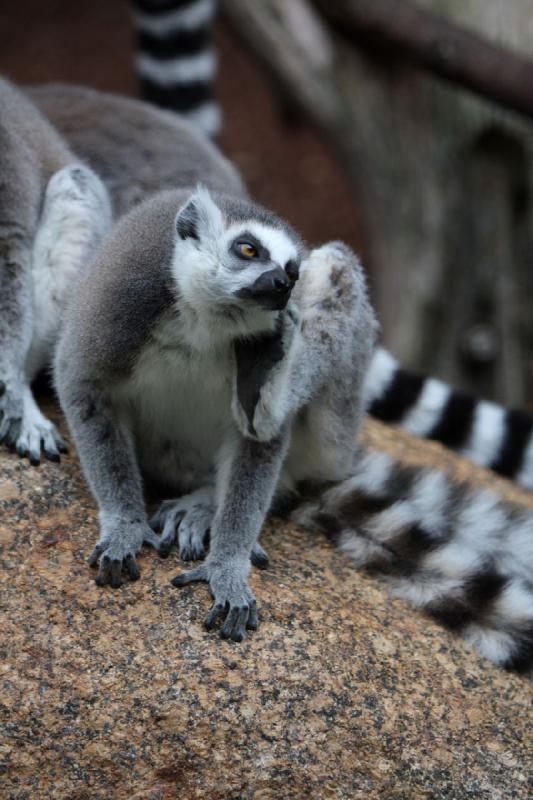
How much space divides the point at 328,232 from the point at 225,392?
9267 millimetres

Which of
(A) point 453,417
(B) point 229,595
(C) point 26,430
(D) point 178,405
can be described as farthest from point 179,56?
(B) point 229,595

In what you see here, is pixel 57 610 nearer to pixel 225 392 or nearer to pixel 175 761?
pixel 175 761

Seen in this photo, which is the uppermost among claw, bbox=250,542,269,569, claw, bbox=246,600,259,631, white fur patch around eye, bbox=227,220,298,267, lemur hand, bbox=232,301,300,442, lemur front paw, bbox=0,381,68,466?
white fur patch around eye, bbox=227,220,298,267

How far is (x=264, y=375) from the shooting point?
336cm

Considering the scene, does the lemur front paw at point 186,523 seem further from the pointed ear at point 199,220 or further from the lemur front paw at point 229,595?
the pointed ear at point 199,220

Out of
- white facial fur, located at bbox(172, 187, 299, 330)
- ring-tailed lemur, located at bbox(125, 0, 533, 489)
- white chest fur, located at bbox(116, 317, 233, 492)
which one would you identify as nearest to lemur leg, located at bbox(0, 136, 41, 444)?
white chest fur, located at bbox(116, 317, 233, 492)

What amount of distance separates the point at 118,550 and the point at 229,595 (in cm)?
40

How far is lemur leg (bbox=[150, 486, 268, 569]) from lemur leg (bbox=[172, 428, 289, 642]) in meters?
0.10

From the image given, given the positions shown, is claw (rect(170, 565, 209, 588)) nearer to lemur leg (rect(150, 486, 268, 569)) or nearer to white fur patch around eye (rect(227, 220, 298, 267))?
lemur leg (rect(150, 486, 268, 569))

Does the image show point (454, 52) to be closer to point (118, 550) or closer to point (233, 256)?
point (233, 256)

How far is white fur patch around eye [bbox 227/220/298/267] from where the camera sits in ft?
10.3

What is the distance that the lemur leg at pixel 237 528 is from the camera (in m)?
3.29

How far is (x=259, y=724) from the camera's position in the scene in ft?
10.2

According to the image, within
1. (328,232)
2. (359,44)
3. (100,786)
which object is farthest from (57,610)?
(328,232)
